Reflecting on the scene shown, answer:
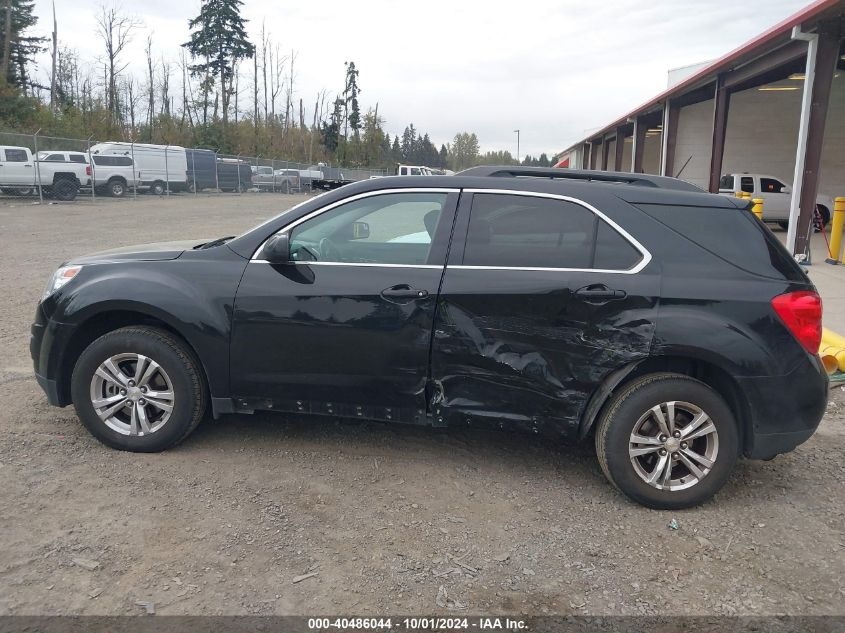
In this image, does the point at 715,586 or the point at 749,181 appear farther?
the point at 749,181

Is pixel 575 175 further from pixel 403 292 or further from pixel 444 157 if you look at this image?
pixel 444 157

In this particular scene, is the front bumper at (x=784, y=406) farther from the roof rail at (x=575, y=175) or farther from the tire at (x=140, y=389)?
the tire at (x=140, y=389)

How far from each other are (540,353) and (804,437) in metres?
1.45

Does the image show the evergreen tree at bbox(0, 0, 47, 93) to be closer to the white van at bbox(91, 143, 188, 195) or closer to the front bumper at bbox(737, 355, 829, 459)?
the white van at bbox(91, 143, 188, 195)

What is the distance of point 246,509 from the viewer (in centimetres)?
338

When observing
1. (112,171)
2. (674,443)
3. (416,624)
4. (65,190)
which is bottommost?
(416,624)

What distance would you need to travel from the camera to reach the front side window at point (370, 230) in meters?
3.81

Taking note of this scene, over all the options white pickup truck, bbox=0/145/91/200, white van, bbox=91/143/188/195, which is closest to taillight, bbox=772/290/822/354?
white pickup truck, bbox=0/145/91/200

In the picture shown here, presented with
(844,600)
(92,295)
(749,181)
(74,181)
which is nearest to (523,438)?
(844,600)

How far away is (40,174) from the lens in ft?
81.7

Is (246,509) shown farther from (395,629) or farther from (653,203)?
(653,203)

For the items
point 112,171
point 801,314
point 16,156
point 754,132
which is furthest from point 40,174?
point 801,314

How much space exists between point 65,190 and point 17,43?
97.0 feet

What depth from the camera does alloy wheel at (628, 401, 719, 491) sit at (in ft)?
11.3
